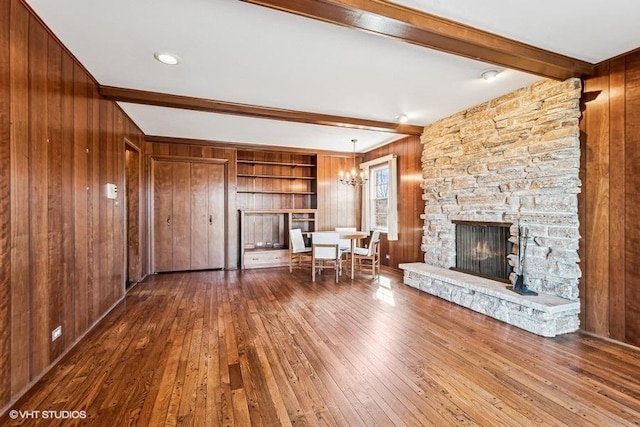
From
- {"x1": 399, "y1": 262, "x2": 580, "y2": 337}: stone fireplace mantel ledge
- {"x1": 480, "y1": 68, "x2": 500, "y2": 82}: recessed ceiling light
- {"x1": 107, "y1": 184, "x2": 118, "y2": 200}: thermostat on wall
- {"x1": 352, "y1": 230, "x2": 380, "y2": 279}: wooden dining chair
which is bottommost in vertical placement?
{"x1": 399, "y1": 262, "x2": 580, "y2": 337}: stone fireplace mantel ledge

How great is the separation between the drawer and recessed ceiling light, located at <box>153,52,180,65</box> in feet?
13.5

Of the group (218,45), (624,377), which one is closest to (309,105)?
(218,45)

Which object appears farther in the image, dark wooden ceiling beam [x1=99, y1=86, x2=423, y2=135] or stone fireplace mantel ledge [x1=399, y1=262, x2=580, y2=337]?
dark wooden ceiling beam [x1=99, y1=86, x2=423, y2=135]

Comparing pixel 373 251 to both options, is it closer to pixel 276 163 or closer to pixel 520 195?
pixel 520 195

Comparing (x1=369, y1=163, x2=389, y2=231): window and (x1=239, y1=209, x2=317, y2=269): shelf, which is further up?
(x1=369, y1=163, x2=389, y2=231): window

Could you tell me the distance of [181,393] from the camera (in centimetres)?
198

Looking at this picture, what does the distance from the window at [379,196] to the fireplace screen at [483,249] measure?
2033mm

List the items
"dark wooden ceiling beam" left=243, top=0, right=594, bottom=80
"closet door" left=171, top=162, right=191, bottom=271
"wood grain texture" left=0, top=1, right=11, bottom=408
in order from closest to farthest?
"wood grain texture" left=0, top=1, right=11, bottom=408 → "dark wooden ceiling beam" left=243, top=0, right=594, bottom=80 → "closet door" left=171, top=162, right=191, bottom=271

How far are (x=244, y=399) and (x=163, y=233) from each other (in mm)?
4707

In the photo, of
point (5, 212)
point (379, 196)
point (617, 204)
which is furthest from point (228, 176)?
point (617, 204)

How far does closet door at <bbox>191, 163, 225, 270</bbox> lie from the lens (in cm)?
598

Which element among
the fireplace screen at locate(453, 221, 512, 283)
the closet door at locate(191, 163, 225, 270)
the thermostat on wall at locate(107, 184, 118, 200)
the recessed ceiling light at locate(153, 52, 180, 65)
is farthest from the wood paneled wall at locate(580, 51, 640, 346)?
the closet door at locate(191, 163, 225, 270)

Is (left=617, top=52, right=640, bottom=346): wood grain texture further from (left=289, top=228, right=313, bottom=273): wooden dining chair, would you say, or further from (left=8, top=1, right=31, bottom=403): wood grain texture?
(left=8, top=1, right=31, bottom=403): wood grain texture

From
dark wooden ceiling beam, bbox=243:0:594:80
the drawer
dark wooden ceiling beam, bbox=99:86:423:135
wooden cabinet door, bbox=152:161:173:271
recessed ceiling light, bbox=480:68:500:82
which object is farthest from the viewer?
the drawer
